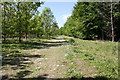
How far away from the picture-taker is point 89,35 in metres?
30.4

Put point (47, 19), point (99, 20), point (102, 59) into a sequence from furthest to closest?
point (47, 19), point (99, 20), point (102, 59)

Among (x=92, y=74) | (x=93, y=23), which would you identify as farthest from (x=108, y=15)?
(x=92, y=74)

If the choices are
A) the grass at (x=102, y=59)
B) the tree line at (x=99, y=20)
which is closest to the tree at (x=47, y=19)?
the tree line at (x=99, y=20)

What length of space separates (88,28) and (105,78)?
1005 inches

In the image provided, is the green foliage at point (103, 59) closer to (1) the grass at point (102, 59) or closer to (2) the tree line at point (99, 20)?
(1) the grass at point (102, 59)

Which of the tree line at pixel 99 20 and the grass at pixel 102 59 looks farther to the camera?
the tree line at pixel 99 20

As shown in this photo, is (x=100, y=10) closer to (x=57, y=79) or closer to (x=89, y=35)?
(x=89, y=35)

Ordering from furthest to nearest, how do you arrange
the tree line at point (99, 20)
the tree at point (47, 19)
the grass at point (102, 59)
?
the tree at point (47, 19), the tree line at point (99, 20), the grass at point (102, 59)

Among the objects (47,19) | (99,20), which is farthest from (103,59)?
(47,19)

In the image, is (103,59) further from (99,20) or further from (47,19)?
(47,19)

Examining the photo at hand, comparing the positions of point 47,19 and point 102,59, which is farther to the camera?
point 47,19

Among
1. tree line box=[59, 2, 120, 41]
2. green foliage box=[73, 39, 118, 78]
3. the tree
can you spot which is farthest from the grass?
the tree

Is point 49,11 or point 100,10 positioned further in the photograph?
point 49,11

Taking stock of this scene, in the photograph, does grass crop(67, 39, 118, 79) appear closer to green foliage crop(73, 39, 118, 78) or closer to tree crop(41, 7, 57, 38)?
green foliage crop(73, 39, 118, 78)
